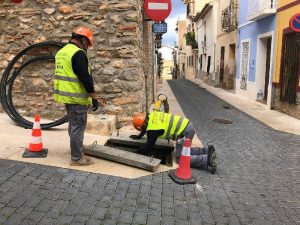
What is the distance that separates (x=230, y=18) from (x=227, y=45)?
1973 mm

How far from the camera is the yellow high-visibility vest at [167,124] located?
470 centimetres

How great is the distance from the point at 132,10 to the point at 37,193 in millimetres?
4156

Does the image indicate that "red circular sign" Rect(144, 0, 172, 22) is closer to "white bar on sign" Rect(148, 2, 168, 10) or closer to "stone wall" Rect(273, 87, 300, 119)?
"white bar on sign" Rect(148, 2, 168, 10)

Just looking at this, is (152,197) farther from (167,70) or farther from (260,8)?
(167,70)

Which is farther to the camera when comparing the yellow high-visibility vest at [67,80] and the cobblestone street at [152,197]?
the yellow high-visibility vest at [67,80]

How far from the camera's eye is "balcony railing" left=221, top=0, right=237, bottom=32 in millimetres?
17969

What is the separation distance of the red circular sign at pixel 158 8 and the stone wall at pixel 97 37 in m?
0.61

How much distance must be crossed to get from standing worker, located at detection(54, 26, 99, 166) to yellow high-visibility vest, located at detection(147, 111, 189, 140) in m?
0.88

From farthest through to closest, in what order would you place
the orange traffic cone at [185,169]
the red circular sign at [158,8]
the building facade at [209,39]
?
1. the building facade at [209,39]
2. the red circular sign at [158,8]
3. the orange traffic cone at [185,169]

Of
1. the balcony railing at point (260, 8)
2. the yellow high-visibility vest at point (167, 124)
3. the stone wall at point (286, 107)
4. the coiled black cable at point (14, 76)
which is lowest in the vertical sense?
the stone wall at point (286, 107)

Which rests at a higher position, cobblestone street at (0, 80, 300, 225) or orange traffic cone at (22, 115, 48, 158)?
orange traffic cone at (22, 115, 48, 158)

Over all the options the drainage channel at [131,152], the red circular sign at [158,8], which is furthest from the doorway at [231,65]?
the drainage channel at [131,152]

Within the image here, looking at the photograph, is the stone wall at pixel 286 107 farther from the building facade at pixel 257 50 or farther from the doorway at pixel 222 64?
the doorway at pixel 222 64

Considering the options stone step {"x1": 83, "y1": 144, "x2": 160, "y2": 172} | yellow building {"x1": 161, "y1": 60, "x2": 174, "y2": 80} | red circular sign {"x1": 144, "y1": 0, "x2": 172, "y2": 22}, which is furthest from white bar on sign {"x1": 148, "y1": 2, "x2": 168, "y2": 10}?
yellow building {"x1": 161, "y1": 60, "x2": 174, "y2": 80}
